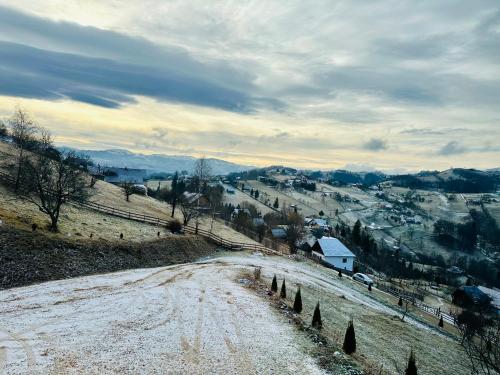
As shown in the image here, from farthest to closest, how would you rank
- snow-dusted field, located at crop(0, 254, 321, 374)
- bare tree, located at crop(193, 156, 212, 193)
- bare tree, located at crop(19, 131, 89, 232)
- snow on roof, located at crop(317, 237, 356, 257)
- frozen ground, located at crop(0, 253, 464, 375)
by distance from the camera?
snow on roof, located at crop(317, 237, 356, 257)
bare tree, located at crop(193, 156, 212, 193)
bare tree, located at crop(19, 131, 89, 232)
frozen ground, located at crop(0, 253, 464, 375)
snow-dusted field, located at crop(0, 254, 321, 374)

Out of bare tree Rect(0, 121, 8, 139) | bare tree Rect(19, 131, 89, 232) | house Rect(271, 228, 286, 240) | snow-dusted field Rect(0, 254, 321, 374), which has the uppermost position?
bare tree Rect(0, 121, 8, 139)

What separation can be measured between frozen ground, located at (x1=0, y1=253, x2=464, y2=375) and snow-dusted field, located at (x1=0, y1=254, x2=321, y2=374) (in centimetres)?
5

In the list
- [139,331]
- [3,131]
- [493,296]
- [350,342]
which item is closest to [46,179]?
[139,331]

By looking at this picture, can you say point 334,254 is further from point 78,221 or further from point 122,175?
point 122,175

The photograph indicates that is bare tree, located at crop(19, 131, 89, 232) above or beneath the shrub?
above

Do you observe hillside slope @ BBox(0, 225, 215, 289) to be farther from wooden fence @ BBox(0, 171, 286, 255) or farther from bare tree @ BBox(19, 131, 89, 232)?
wooden fence @ BBox(0, 171, 286, 255)

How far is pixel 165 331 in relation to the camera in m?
19.3

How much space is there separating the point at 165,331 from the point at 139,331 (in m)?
1.39

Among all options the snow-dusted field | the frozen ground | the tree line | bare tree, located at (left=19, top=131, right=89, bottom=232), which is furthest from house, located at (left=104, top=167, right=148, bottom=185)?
the snow-dusted field

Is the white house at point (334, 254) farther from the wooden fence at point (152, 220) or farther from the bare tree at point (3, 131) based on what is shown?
the bare tree at point (3, 131)

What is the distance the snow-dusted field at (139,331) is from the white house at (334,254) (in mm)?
60461

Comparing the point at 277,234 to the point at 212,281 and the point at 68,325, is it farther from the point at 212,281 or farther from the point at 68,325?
the point at 68,325

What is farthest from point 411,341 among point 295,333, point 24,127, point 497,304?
point 497,304

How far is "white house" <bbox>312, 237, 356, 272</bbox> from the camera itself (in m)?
86.1
